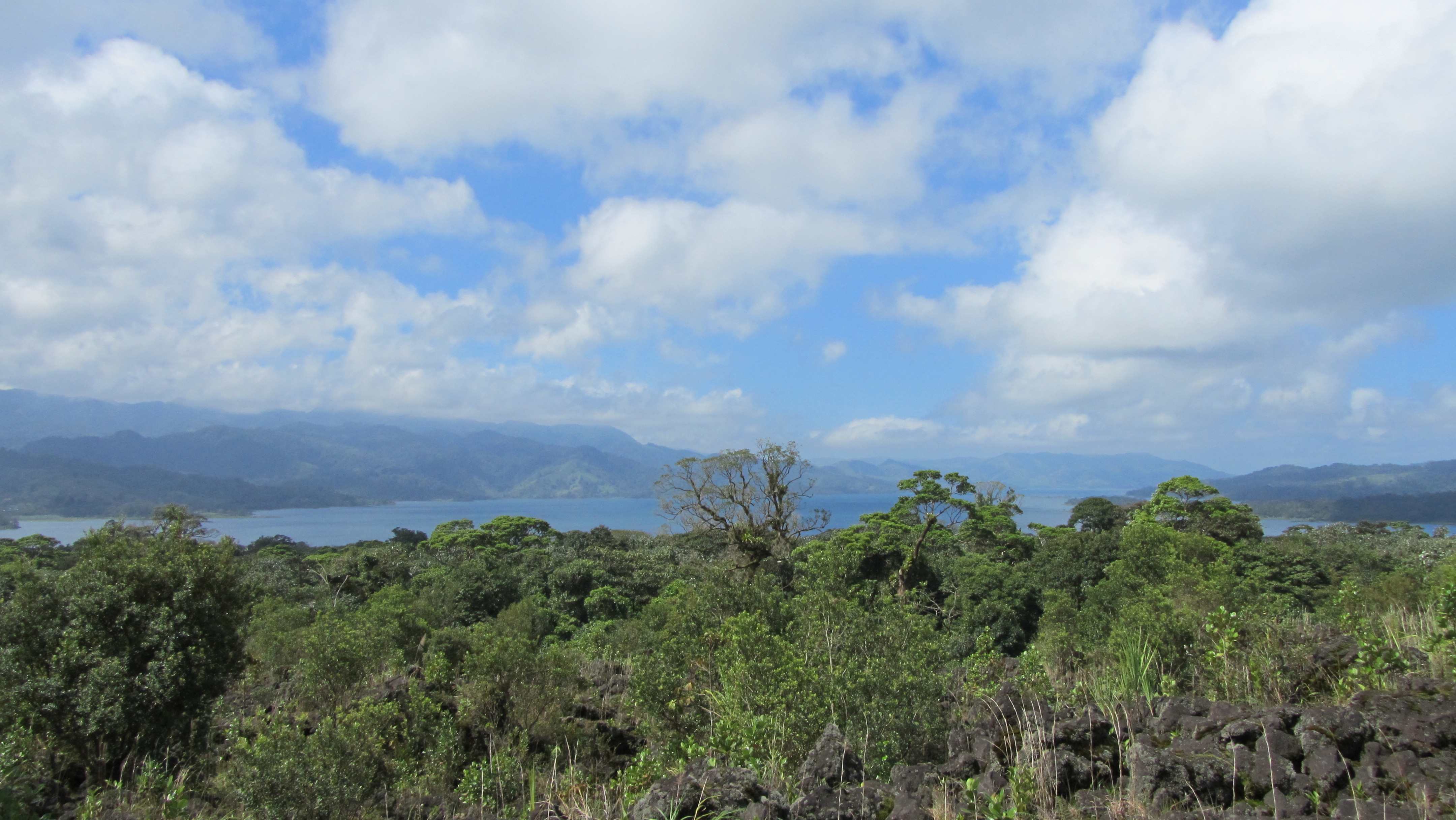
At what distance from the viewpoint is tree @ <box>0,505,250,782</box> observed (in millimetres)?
10180

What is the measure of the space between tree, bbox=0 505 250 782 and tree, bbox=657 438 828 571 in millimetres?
19472

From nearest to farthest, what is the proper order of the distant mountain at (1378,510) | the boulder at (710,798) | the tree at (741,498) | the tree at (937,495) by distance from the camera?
the boulder at (710,798)
the tree at (741,498)
the tree at (937,495)
the distant mountain at (1378,510)

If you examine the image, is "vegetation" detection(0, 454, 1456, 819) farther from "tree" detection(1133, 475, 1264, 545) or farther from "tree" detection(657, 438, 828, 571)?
"tree" detection(1133, 475, 1264, 545)

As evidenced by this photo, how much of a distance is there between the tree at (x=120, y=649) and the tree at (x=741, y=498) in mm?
19472

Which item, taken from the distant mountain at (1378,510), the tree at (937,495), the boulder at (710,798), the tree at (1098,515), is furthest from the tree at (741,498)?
the distant mountain at (1378,510)

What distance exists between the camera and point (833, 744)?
5.99m

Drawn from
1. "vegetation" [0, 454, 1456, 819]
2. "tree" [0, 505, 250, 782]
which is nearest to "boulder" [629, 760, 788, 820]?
"vegetation" [0, 454, 1456, 819]

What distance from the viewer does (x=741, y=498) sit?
100 ft

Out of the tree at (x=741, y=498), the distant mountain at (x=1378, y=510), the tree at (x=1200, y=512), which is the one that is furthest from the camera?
the distant mountain at (x=1378, y=510)

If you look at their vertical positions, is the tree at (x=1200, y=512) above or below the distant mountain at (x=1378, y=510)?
above

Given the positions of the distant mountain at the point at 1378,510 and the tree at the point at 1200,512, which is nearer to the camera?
the tree at the point at 1200,512

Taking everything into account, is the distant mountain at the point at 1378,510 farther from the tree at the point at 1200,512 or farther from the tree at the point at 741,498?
the tree at the point at 741,498

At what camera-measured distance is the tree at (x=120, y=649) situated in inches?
401

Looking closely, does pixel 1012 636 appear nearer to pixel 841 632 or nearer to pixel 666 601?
pixel 666 601
